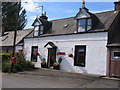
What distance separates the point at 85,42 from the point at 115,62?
3.70m

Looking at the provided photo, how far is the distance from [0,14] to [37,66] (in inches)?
1057

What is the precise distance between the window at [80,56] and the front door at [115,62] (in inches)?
121

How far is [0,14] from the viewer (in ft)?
141

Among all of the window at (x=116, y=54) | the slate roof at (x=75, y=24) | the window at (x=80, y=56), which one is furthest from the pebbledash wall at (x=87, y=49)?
the window at (x=116, y=54)

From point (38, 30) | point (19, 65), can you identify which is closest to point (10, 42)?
point (38, 30)

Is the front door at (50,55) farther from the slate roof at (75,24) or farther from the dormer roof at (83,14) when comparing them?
the dormer roof at (83,14)

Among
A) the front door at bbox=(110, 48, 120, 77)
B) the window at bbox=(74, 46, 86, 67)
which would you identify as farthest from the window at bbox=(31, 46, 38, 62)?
the front door at bbox=(110, 48, 120, 77)

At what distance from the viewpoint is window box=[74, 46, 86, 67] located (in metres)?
17.0

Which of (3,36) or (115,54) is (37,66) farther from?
→ (3,36)

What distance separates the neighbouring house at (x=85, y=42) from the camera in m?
15.2

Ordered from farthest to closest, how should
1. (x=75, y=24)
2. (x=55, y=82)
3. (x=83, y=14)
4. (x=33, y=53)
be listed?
→ (x=33, y=53)
(x=75, y=24)
(x=83, y=14)
(x=55, y=82)

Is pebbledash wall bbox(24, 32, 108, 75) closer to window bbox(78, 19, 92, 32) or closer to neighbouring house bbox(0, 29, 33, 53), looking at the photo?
window bbox(78, 19, 92, 32)

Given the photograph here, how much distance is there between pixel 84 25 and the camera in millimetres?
17469

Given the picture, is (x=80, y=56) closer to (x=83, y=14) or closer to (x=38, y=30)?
(x=83, y=14)
